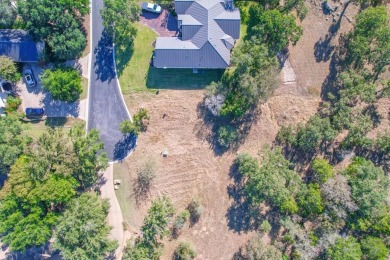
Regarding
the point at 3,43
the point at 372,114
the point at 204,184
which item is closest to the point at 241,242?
the point at 204,184

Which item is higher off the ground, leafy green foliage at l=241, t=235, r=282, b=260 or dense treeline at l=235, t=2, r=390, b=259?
dense treeline at l=235, t=2, r=390, b=259

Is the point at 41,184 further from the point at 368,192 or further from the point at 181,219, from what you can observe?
the point at 368,192

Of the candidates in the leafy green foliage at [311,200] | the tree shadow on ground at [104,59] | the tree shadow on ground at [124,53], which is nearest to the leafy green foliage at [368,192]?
the leafy green foliage at [311,200]

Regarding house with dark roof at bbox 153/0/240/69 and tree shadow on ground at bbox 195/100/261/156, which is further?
tree shadow on ground at bbox 195/100/261/156

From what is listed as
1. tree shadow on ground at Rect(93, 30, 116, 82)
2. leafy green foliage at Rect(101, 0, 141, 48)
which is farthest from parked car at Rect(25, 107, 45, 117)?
leafy green foliage at Rect(101, 0, 141, 48)

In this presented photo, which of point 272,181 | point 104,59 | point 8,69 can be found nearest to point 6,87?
point 8,69

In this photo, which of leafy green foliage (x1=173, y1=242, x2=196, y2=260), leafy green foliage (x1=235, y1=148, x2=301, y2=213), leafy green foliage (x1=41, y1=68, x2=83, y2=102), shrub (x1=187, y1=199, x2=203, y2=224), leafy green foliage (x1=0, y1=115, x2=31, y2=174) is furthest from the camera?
shrub (x1=187, y1=199, x2=203, y2=224)

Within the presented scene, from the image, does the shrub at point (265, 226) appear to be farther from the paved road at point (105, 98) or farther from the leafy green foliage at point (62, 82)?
the leafy green foliage at point (62, 82)

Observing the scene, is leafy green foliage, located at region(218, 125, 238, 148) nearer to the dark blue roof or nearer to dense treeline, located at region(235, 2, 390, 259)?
dense treeline, located at region(235, 2, 390, 259)
